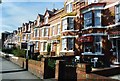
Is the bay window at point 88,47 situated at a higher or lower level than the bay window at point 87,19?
lower

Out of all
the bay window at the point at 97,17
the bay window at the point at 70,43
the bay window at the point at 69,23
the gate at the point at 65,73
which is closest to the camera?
the gate at the point at 65,73

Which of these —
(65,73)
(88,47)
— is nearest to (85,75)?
(65,73)

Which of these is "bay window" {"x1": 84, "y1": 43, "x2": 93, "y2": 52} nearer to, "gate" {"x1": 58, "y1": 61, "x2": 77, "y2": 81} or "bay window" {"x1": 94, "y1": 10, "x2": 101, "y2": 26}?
"bay window" {"x1": 94, "y1": 10, "x2": 101, "y2": 26}

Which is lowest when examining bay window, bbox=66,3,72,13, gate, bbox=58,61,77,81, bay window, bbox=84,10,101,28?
gate, bbox=58,61,77,81

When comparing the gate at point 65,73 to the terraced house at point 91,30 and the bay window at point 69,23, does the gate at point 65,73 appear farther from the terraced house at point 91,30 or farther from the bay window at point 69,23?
the bay window at point 69,23

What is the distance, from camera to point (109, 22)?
71.6ft

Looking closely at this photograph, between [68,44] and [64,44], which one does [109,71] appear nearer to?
[68,44]

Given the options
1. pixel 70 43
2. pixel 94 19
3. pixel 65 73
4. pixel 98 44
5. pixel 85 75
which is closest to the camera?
→ pixel 85 75

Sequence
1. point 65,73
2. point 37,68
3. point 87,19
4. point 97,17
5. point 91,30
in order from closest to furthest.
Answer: point 65,73
point 37,68
point 91,30
point 97,17
point 87,19

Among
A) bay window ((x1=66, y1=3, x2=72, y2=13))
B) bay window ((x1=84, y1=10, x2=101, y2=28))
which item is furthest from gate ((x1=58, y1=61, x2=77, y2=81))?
bay window ((x1=66, y1=3, x2=72, y2=13))

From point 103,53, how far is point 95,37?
211cm

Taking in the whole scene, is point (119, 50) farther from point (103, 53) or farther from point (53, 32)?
point (53, 32)

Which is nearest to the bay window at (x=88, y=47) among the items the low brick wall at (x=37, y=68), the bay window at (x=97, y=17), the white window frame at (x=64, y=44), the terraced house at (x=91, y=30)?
the terraced house at (x=91, y=30)

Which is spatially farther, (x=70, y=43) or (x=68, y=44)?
(x=68, y=44)
